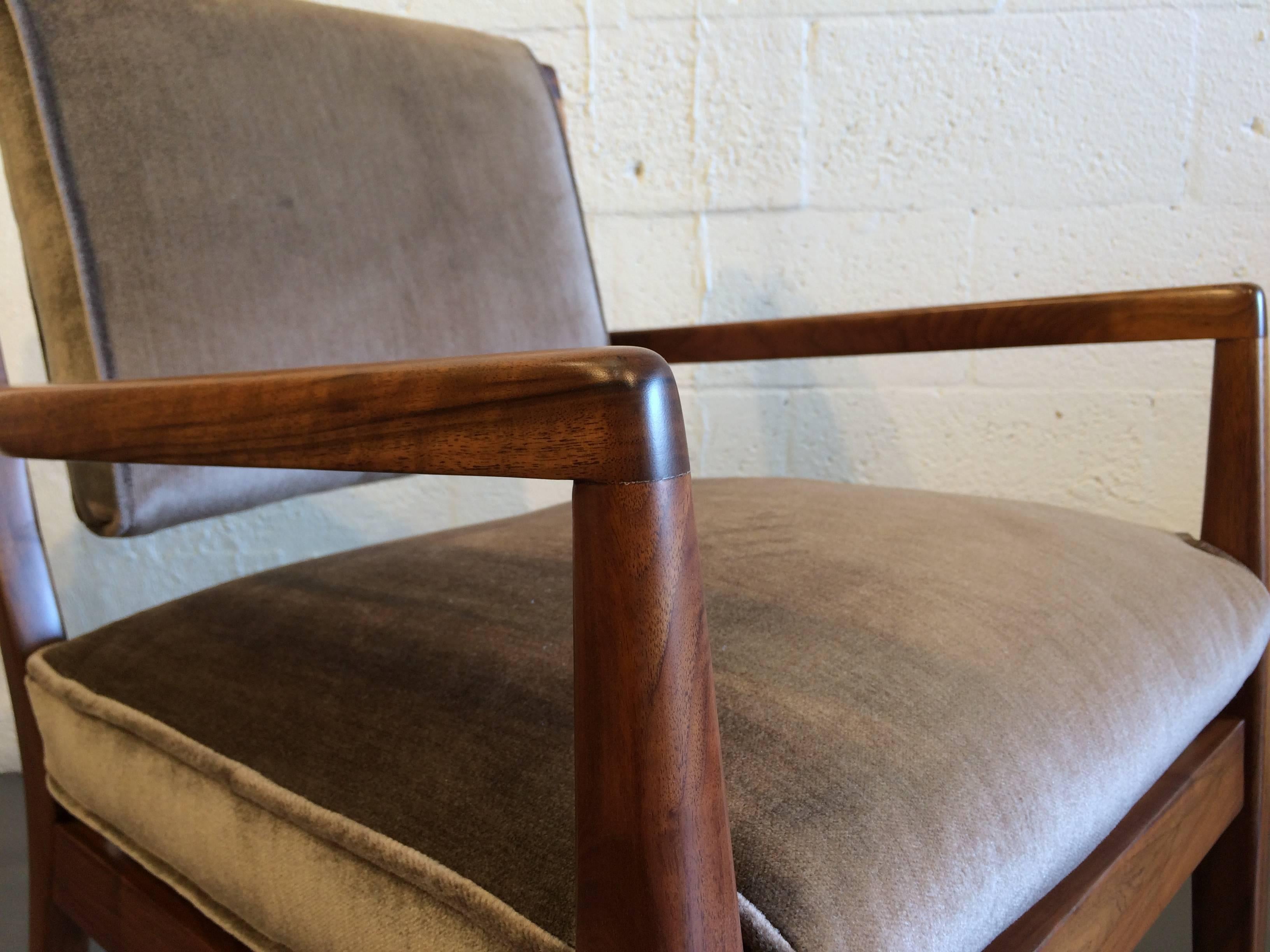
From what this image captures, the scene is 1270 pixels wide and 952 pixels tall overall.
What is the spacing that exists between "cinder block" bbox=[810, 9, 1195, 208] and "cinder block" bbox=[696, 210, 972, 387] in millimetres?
45

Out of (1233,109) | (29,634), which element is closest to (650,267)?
(1233,109)

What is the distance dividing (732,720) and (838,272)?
95cm

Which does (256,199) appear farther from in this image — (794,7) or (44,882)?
(794,7)

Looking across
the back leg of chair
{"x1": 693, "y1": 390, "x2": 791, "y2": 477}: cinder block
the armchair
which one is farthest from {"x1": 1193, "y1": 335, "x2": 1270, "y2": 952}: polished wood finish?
the back leg of chair

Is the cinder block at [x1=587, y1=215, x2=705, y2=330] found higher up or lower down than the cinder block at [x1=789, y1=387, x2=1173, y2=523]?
higher up

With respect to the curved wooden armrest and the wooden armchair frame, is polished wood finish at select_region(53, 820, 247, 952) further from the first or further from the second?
the curved wooden armrest

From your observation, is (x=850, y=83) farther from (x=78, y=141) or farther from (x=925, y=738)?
(x=925, y=738)

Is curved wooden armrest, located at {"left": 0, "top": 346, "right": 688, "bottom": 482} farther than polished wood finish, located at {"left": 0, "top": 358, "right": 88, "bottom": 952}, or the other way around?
polished wood finish, located at {"left": 0, "top": 358, "right": 88, "bottom": 952}

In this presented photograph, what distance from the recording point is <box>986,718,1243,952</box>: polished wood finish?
1.34ft

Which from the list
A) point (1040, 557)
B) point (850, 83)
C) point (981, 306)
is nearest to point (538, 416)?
point (1040, 557)

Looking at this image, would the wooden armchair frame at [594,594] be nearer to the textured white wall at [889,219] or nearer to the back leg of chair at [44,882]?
the back leg of chair at [44,882]

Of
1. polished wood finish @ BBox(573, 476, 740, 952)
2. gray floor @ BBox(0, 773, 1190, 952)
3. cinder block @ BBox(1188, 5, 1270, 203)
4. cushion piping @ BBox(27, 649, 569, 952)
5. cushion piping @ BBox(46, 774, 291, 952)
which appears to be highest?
cinder block @ BBox(1188, 5, 1270, 203)

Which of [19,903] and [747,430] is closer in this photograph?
[19,903]

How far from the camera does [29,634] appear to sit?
56 cm
